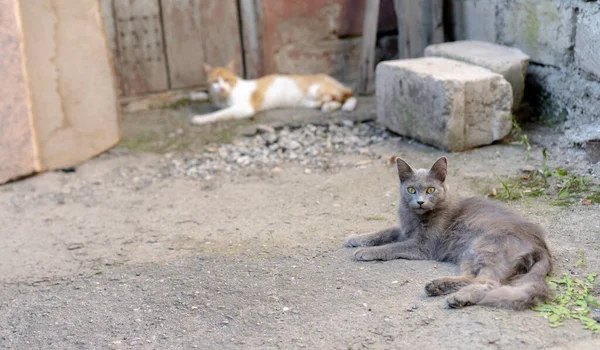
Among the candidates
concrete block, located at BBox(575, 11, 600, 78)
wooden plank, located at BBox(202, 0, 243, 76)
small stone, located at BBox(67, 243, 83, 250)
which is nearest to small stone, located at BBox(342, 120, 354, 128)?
wooden plank, located at BBox(202, 0, 243, 76)

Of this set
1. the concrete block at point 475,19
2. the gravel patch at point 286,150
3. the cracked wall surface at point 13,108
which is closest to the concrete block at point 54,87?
the cracked wall surface at point 13,108

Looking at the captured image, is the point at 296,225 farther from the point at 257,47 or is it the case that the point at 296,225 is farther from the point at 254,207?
the point at 257,47

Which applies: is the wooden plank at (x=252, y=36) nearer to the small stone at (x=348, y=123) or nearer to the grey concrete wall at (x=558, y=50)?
the small stone at (x=348, y=123)

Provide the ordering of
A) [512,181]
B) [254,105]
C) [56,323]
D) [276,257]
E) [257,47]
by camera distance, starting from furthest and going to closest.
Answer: [257,47] < [254,105] < [512,181] < [276,257] < [56,323]

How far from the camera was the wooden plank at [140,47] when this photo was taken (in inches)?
258

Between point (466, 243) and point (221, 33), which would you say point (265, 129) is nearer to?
point (221, 33)

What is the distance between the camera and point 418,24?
642cm

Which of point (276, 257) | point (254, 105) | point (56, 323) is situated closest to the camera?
point (56, 323)

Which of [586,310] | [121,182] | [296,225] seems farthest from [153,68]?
[586,310]

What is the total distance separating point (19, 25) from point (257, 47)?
241 centimetres

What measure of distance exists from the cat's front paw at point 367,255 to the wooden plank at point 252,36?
367 cm

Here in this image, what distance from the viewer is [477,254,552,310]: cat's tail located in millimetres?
2836

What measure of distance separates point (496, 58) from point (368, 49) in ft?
5.34

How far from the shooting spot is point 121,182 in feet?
17.1
